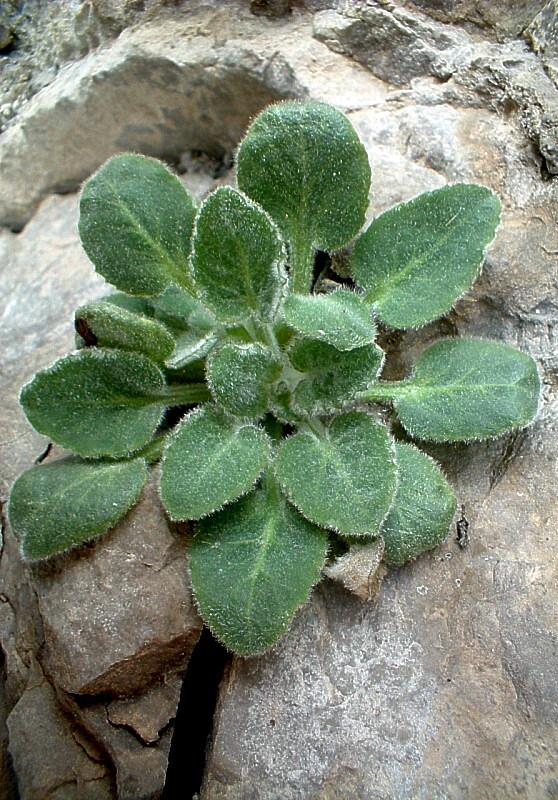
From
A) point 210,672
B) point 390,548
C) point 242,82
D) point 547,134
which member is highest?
point 242,82

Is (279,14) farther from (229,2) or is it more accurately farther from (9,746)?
(9,746)

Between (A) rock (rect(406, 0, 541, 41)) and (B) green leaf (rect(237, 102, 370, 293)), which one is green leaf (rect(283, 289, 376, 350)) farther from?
(A) rock (rect(406, 0, 541, 41))

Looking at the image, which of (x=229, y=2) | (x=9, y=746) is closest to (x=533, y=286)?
(x=229, y=2)

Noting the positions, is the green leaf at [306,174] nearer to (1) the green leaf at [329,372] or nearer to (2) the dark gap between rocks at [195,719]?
(1) the green leaf at [329,372]

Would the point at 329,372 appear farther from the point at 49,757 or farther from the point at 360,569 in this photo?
the point at 49,757

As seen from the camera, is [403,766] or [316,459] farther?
[316,459]

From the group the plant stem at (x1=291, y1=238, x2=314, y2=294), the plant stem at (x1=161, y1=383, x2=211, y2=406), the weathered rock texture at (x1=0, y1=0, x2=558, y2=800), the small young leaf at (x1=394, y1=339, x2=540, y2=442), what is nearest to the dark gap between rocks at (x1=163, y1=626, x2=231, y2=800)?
the weathered rock texture at (x1=0, y1=0, x2=558, y2=800)
